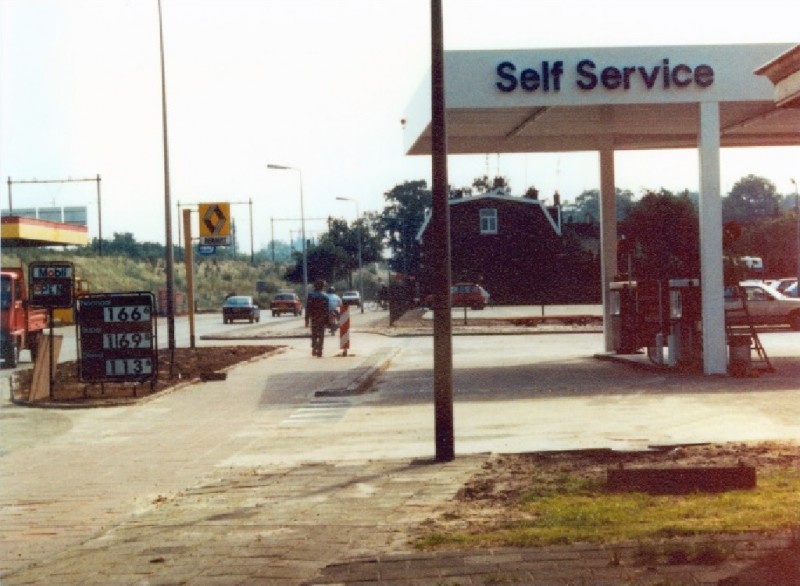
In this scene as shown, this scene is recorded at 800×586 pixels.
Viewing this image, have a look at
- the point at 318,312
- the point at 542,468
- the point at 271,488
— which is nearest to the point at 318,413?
the point at 271,488

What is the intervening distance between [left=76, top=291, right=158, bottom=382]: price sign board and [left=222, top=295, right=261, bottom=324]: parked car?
48563 mm

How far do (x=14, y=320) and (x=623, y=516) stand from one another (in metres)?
25.1

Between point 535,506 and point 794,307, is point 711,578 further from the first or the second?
point 794,307

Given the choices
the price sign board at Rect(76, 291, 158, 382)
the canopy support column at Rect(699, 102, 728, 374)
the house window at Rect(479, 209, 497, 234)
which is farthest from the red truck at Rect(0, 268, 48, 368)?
the house window at Rect(479, 209, 497, 234)

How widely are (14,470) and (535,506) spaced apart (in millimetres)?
5961

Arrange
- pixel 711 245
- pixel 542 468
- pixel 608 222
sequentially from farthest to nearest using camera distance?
pixel 608 222 → pixel 711 245 → pixel 542 468

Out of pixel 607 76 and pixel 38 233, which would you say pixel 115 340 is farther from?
pixel 38 233

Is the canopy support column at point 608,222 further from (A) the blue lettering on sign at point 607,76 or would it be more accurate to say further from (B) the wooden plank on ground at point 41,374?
(B) the wooden plank on ground at point 41,374

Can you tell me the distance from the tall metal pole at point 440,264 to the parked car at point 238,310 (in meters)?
57.0

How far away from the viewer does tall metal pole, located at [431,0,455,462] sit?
11867 mm

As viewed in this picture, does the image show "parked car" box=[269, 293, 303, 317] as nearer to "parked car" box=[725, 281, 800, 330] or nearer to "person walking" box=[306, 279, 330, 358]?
"parked car" box=[725, 281, 800, 330]

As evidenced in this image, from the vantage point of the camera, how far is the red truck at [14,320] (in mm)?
29688

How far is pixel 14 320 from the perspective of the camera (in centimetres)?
3086

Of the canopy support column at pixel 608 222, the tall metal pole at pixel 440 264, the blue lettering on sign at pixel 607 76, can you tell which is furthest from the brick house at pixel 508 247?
the tall metal pole at pixel 440 264
